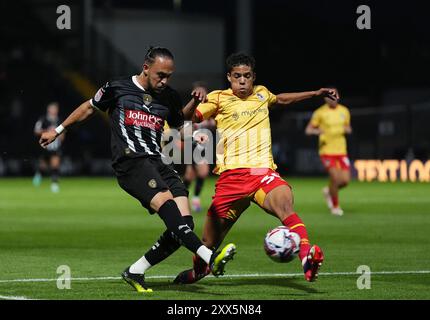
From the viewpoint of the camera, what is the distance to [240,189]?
11.3m

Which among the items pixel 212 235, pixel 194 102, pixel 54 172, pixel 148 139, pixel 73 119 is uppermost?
pixel 194 102

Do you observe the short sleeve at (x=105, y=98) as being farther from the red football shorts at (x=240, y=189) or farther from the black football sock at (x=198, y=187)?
the black football sock at (x=198, y=187)

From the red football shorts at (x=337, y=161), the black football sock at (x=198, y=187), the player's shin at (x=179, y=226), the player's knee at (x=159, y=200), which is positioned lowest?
the black football sock at (x=198, y=187)

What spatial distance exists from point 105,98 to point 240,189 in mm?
1571

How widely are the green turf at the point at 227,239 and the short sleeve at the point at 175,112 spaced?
1.60 metres

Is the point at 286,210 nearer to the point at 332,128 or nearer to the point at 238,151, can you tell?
the point at 238,151

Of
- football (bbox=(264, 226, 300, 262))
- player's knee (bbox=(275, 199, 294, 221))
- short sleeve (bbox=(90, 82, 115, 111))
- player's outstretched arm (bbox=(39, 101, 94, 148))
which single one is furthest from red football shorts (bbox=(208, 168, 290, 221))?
player's outstretched arm (bbox=(39, 101, 94, 148))

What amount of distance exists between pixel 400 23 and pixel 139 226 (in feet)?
130

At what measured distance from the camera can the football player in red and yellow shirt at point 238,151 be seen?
1128 centimetres

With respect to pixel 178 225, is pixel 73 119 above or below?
above

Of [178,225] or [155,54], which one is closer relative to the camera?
[178,225]

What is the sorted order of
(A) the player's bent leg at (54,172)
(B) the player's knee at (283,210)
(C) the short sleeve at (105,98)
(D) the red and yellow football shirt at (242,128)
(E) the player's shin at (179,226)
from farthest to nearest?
(A) the player's bent leg at (54,172) < (D) the red and yellow football shirt at (242,128) < (C) the short sleeve at (105,98) < (B) the player's knee at (283,210) < (E) the player's shin at (179,226)

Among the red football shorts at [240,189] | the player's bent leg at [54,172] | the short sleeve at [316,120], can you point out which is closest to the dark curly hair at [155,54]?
the red football shorts at [240,189]

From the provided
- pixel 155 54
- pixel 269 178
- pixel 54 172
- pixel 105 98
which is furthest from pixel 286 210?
pixel 54 172
